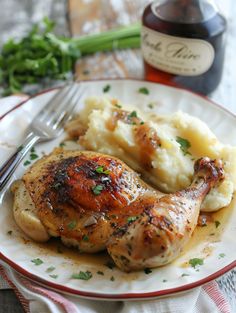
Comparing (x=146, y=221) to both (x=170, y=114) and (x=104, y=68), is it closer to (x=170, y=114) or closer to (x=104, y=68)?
(x=170, y=114)

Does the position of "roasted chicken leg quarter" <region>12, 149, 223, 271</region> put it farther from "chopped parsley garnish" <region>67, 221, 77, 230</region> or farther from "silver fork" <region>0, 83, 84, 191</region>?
"silver fork" <region>0, 83, 84, 191</region>

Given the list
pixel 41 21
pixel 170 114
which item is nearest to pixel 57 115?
pixel 170 114

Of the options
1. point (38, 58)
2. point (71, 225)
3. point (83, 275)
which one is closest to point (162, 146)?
point (71, 225)

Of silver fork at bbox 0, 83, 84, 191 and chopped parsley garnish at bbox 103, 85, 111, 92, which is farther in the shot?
chopped parsley garnish at bbox 103, 85, 111, 92

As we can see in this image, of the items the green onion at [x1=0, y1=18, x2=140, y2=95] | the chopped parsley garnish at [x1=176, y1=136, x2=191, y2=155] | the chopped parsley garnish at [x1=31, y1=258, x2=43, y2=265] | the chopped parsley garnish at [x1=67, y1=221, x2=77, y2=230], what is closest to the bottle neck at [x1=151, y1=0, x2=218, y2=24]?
the green onion at [x1=0, y1=18, x2=140, y2=95]

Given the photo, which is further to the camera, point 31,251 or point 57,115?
point 57,115

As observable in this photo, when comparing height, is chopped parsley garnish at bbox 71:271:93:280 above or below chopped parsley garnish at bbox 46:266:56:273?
below

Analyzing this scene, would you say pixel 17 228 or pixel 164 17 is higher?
pixel 164 17
